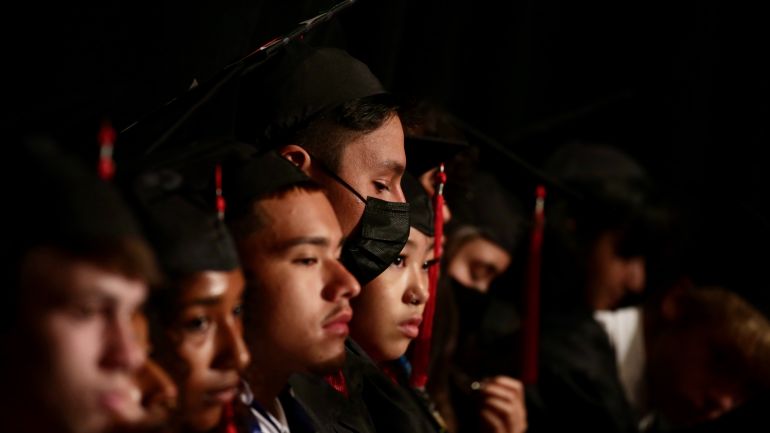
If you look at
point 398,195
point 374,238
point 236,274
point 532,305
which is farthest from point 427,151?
point 236,274

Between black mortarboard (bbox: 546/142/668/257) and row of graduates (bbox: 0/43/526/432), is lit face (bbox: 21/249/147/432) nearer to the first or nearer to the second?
row of graduates (bbox: 0/43/526/432)

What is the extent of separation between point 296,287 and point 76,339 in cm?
45

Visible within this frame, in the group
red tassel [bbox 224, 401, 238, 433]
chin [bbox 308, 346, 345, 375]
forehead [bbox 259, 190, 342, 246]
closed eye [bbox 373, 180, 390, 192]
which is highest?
closed eye [bbox 373, 180, 390, 192]

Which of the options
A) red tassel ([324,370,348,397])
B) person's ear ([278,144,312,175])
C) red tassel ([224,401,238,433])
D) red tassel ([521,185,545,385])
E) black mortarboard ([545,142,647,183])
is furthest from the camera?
black mortarboard ([545,142,647,183])

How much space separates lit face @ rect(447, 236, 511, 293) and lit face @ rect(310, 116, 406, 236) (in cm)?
106

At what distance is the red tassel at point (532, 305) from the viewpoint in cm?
300

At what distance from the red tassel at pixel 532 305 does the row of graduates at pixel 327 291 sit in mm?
28

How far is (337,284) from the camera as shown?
165 cm

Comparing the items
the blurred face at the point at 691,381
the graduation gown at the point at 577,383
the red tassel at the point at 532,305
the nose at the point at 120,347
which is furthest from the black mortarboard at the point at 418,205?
the blurred face at the point at 691,381

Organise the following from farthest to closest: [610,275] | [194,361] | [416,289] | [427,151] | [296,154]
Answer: [610,275] → [427,151] → [416,289] → [296,154] → [194,361]

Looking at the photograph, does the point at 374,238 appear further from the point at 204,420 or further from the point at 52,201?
the point at 52,201

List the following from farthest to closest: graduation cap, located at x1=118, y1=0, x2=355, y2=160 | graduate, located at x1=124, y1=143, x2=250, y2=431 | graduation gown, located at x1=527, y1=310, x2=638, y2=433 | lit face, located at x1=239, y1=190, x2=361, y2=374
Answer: graduation gown, located at x1=527, y1=310, x2=638, y2=433 < graduation cap, located at x1=118, y1=0, x2=355, y2=160 < lit face, located at x1=239, y1=190, x2=361, y2=374 < graduate, located at x1=124, y1=143, x2=250, y2=431

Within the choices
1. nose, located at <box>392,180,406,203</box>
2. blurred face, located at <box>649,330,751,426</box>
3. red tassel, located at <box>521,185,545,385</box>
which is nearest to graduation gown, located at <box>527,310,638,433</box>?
blurred face, located at <box>649,330,751,426</box>

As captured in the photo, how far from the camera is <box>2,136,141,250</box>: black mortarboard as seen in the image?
4.00ft
